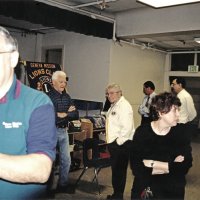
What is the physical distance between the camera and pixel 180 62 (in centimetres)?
852

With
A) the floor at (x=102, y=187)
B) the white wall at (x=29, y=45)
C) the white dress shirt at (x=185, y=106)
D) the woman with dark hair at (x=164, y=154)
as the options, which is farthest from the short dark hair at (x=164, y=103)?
the white wall at (x=29, y=45)

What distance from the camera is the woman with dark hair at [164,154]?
2.14m

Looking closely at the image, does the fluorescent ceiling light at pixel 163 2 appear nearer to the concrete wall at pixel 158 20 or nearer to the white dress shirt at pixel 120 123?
the white dress shirt at pixel 120 123

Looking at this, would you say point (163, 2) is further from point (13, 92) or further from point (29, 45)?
point (29, 45)

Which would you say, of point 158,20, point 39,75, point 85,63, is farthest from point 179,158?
point 85,63

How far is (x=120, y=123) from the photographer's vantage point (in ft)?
11.7

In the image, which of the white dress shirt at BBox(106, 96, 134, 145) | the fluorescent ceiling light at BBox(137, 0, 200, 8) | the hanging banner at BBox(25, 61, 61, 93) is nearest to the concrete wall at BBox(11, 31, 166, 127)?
the hanging banner at BBox(25, 61, 61, 93)

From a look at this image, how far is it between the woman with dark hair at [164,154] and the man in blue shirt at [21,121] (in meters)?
1.33

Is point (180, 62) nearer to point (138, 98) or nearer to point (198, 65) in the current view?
point (198, 65)

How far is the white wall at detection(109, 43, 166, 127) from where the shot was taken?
666cm

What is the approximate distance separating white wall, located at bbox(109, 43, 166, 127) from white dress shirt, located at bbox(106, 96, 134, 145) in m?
2.90

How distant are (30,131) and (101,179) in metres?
3.75

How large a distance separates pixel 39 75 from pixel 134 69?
2.78 meters

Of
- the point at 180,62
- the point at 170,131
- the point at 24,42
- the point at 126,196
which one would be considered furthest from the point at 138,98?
the point at 170,131
